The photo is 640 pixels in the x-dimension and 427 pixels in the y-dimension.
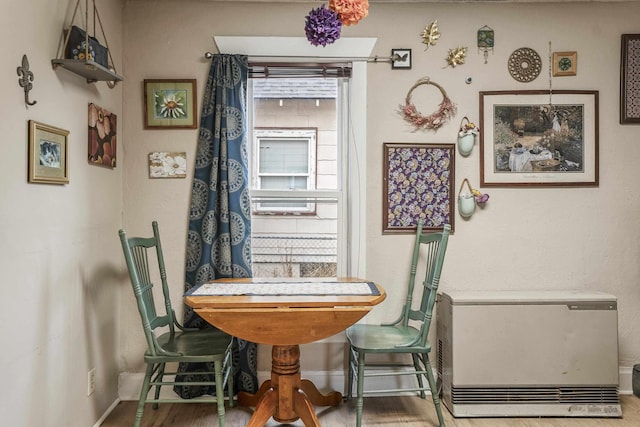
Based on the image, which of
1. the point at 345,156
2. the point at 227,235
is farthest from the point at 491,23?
the point at 227,235

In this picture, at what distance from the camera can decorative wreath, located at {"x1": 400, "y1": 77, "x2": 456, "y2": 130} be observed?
2.61m

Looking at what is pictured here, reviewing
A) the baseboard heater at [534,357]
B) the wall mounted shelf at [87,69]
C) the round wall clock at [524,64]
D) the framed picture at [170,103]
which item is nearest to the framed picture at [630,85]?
the round wall clock at [524,64]

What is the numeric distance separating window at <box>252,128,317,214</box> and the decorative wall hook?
1.23 metres

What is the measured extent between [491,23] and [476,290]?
153 centimetres

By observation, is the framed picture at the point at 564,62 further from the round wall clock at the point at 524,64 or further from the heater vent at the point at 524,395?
the heater vent at the point at 524,395

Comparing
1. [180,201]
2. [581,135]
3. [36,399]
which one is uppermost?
[581,135]

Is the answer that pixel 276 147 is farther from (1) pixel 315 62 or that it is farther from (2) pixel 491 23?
(2) pixel 491 23

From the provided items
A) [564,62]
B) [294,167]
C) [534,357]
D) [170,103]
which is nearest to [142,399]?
[294,167]

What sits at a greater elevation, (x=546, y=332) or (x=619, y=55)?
(x=619, y=55)

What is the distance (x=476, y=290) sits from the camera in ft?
8.64

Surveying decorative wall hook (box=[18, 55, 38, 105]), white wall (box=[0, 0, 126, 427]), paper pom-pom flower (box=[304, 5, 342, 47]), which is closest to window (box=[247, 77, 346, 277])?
white wall (box=[0, 0, 126, 427])

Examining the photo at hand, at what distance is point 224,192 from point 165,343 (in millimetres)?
826

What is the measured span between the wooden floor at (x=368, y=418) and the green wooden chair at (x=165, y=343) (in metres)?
0.10

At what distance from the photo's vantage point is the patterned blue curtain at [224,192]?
2.51 meters
